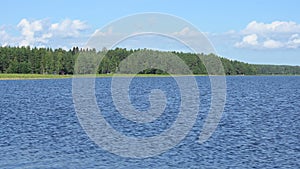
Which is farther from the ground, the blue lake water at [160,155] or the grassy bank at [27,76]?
the grassy bank at [27,76]

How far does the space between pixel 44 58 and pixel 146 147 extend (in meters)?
161

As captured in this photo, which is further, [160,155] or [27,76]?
[27,76]

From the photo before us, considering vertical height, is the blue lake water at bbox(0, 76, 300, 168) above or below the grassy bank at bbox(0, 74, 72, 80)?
below

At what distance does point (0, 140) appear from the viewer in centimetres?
3111

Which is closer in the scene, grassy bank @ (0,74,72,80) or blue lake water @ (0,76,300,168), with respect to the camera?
blue lake water @ (0,76,300,168)

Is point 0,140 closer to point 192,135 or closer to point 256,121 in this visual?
point 192,135

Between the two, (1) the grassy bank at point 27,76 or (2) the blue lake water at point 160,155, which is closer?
(2) the blue lake water at point 160,155

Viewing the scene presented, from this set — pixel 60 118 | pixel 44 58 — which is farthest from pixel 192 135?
pixel 44 58

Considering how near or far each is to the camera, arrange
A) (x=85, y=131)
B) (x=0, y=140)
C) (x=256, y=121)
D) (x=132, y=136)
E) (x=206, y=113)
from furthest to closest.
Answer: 1. (x=206, y=113)
2. (x=256, y=121)
3. (x=85, y=131)
4. (x=132, y=136)
5. (x=0, y=140)

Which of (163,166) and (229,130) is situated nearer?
(163,166)

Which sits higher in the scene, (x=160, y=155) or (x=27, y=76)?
(x=27, y=76)

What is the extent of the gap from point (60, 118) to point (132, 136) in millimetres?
13209

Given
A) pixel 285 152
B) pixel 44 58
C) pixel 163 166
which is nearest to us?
pixel 163 166

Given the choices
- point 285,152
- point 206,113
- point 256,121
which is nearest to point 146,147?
point 285,152
